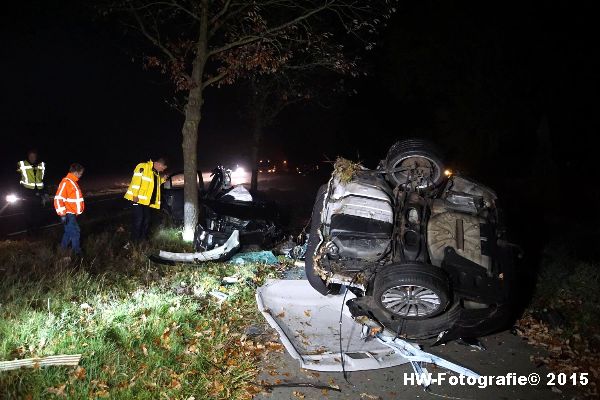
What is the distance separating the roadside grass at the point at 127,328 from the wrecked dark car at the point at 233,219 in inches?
31.3

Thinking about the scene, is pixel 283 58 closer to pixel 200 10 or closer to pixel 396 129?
pixel 200 10

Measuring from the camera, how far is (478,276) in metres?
4.20

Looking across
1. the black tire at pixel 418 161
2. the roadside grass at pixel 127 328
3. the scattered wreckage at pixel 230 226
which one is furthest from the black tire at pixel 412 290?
the scattered wreckage at pixel 230 226

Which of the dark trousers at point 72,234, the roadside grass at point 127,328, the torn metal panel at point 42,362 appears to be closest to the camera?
the torn metal panel at point 42,362

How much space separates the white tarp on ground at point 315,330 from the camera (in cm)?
425

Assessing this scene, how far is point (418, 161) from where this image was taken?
4.94 m

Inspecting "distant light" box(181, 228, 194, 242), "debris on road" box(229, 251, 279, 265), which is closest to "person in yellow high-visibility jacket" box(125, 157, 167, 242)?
"distant light" box(181, 228, 194, 242)

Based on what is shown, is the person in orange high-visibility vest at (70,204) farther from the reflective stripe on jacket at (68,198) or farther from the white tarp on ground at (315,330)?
the white tarp on ground at (315,330)

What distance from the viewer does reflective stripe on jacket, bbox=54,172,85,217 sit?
22.5ft

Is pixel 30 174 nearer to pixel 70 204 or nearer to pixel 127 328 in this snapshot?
pixel 70 204

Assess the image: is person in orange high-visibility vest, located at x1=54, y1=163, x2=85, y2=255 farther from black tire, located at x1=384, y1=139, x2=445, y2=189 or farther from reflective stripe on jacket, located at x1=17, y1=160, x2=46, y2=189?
black tire, located at x1=384, y1=139, x2=445, y2=189

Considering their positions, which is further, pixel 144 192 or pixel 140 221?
pixel 140 221

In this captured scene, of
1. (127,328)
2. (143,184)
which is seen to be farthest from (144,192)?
(127,328)

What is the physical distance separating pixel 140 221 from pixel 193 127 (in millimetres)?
2058
